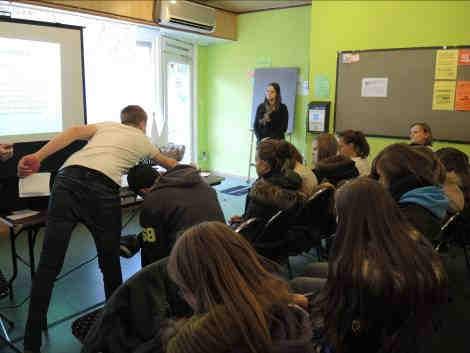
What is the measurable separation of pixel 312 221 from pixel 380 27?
252 cm

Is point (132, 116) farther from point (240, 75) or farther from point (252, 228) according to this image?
point (240, 75)

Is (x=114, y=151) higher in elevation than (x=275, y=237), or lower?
higher

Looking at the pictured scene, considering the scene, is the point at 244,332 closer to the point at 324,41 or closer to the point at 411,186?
the point at 411,186

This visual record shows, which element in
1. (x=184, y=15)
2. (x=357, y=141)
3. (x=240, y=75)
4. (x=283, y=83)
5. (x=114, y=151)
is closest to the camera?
(x=114, y=151)

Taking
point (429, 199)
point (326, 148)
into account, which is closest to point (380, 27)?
point (326, 148)

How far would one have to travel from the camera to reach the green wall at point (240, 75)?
573 cm

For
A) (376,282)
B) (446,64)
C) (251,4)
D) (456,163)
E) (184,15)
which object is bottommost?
(376,282)

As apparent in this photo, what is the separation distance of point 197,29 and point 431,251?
4731 millimetres

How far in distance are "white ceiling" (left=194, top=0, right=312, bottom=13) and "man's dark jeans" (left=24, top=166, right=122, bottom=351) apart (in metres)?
4.00

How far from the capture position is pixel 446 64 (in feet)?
13.0

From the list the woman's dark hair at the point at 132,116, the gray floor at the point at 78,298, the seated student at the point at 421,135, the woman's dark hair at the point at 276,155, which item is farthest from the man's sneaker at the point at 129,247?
the seated student at the point at 421,135

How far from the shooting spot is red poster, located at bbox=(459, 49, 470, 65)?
151 inches

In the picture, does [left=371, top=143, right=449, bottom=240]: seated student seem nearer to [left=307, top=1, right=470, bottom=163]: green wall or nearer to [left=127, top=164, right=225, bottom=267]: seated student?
[left=127, top=164, right=225, bottom=267]: seated student

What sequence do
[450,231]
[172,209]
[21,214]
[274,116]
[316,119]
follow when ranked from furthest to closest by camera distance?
[274,116] → [316,119] → [450,231] → [21,214] → [172,209]
